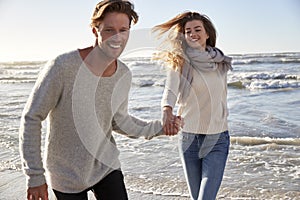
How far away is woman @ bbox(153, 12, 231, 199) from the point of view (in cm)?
292

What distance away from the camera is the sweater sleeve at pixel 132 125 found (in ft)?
8.18

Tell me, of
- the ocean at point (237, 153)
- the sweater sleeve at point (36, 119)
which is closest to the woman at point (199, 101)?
the ocean at point (237, 153)

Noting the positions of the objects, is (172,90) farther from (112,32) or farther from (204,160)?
(112,32)

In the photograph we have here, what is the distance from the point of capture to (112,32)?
7.02 feet

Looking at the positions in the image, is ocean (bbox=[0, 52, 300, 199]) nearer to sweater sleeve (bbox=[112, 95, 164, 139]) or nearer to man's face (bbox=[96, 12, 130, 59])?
sweater sleeve (bbox=[112, 95, 164, 139])

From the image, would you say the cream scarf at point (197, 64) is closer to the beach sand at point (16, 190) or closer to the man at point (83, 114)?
the man at point (83, 114)

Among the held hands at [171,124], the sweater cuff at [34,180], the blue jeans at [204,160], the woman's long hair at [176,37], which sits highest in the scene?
the woman's long hair at [176,37]

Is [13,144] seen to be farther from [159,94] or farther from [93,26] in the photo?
[159,94]

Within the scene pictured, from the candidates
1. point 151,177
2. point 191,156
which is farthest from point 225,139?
point 151,177

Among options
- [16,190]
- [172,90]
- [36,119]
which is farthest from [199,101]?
[16,190]

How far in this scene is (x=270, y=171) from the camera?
5.00 m

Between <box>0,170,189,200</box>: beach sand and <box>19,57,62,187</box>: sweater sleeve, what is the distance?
2295 millimetres

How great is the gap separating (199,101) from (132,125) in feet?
1.96

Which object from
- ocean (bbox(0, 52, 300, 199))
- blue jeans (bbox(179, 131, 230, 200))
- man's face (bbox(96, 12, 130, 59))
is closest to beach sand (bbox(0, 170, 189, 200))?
ocean (bbox(0, 52, 300, 199))
